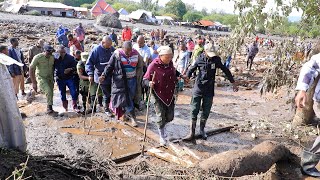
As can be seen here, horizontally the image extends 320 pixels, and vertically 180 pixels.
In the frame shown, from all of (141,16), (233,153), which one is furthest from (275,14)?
(141,16)

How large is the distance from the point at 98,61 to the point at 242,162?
4.05m

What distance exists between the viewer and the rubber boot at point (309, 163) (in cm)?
454

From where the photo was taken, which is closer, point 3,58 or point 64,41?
point 3,58

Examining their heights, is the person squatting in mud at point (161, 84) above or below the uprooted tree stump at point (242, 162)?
above

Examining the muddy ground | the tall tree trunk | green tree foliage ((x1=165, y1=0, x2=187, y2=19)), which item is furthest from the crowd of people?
green tree foliage ((x1=165, y1=0, x2=187, y2=19))

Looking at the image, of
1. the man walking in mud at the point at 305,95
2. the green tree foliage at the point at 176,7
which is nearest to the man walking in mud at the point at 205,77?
the man walking in mud at the point at 305,95

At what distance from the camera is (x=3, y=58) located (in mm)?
3344

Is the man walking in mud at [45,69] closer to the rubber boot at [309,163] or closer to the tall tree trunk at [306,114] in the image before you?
the rubber boot at [309,163]

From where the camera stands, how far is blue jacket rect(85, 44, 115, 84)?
7.09m

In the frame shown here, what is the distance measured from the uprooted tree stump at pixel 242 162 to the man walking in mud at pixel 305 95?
16.8 inches

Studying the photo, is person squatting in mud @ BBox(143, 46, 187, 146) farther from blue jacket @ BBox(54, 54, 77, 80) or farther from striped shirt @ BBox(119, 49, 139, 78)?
blue jacket @ BBox(54, 54, 77, 80)

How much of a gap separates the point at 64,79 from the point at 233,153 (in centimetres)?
440

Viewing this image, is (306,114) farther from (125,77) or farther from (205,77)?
(125,77)

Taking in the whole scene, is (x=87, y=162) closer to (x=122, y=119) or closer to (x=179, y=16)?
(x=122, y=119)
